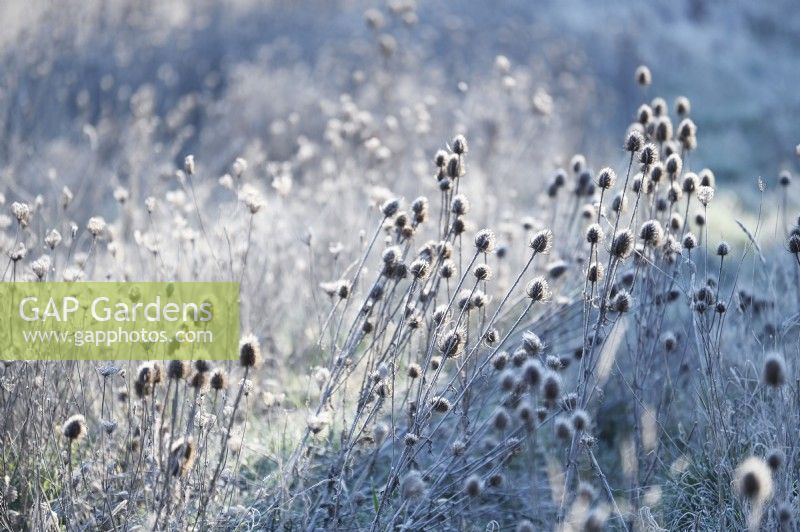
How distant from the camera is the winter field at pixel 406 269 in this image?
2480mm

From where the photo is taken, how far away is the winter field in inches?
97.7

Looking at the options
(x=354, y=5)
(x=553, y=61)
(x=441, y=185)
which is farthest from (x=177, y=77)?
(x=441, y=185)

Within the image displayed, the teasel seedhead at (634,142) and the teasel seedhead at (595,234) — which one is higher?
the teasel seedhead at (634,142)

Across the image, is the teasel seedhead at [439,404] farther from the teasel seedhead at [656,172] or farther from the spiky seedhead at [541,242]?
the teasel seedhead at [656,172]

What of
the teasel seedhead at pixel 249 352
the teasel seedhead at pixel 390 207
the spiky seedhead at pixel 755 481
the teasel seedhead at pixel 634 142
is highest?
the teasel seedhead at pixel 634 142

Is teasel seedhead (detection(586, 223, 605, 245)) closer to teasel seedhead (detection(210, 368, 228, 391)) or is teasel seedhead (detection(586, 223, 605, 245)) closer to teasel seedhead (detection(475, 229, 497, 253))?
teasel seedhead (detection(475, 229, 497, 253))

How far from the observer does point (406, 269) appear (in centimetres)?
270

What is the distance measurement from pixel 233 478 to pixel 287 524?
0.42 m

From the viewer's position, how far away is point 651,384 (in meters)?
3.44

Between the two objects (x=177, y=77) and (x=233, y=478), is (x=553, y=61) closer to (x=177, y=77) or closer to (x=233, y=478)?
(x=177, y=77)

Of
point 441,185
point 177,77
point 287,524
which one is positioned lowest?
point 287,524

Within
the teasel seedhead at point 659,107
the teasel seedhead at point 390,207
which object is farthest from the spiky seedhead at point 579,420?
the teasel seedhead at point 659,107

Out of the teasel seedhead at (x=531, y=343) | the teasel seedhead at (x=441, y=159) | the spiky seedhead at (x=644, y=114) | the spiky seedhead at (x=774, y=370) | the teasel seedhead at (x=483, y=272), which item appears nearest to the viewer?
the spiky seedhead at (x=774, y=370)

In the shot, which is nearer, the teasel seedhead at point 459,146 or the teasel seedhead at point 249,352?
the teasel seedhead at point 249,352
